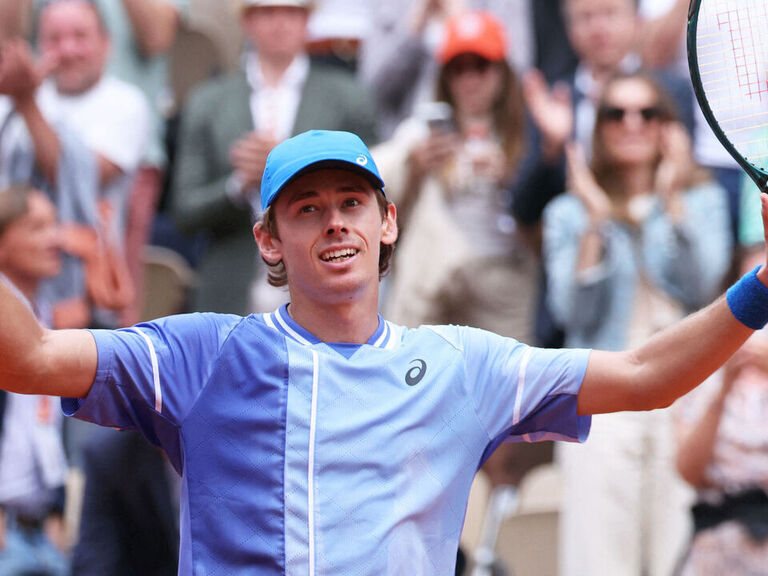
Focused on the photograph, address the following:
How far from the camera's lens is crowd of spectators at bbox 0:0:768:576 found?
562cm

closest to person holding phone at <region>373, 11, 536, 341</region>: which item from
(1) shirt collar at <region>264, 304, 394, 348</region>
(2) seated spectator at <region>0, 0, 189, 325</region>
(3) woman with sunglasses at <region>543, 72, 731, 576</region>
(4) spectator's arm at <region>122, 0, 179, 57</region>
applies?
(3) woman with sunglasses at <region>543, 72, 731, 576</region>

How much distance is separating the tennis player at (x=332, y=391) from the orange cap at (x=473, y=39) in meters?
3.14

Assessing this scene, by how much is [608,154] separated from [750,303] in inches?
126

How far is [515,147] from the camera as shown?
6449 millimetres

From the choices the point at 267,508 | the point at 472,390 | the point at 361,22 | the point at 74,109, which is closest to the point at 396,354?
the point at 472,390

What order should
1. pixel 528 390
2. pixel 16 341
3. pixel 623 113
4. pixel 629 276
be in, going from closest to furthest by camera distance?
1. pixel 16 341
2. pixel 528 390
3. pixel 629 276
4. pixel 623 113

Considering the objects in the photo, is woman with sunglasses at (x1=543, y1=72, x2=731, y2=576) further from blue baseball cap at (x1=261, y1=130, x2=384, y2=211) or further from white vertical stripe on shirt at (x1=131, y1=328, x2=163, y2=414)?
white vertical stripe on shirt at (x1=131, y1=328, x2=163, y2=414)

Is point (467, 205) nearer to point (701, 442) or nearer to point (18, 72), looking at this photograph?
point (701, 442)

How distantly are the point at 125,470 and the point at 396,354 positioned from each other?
259cm

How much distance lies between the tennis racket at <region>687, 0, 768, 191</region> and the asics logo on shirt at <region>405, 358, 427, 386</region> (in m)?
0.90

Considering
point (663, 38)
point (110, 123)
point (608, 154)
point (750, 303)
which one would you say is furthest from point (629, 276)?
point (750, 303)

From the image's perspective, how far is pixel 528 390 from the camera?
3.24 m

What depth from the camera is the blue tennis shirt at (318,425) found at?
308 cm

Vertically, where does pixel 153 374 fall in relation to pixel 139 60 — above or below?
below
